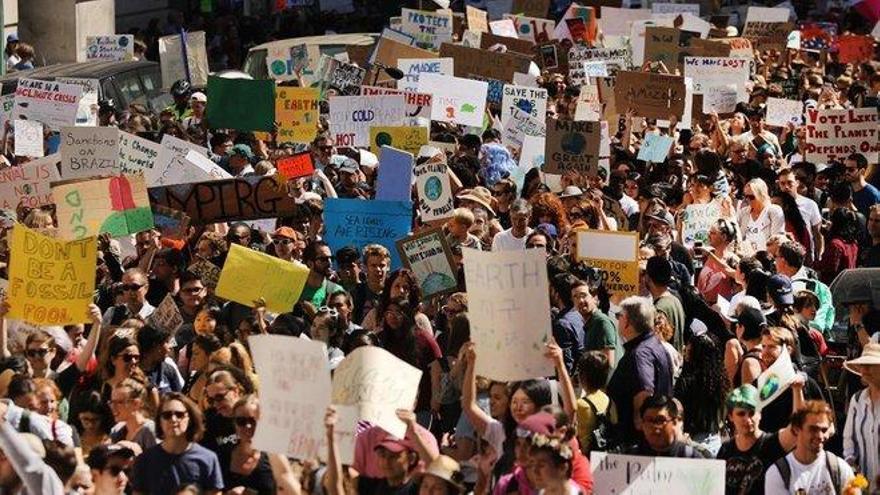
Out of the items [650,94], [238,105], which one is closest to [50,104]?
[238,105]

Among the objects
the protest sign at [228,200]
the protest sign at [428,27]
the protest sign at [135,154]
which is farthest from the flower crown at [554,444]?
the protest sign at [428,27]

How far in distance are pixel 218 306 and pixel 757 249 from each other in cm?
400

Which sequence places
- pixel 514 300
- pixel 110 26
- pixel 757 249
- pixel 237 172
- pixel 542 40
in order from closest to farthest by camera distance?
pixel 514 300 → pixel 757 249 → pixel 237 172 → pixel 542 40 → pixel 110 26

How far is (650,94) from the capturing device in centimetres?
2064

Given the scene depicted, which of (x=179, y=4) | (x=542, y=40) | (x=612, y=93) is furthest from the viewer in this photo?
(x=179, y=4)

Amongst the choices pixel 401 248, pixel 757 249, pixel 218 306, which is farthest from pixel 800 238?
pixel 218 306

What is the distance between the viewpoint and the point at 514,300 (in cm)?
1029

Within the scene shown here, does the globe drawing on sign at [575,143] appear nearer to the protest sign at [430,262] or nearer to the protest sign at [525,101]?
the protest sign at [525,101]

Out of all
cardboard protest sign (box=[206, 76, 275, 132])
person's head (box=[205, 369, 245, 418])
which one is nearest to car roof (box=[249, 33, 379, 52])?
cardboard protest sign (box=[206, 76, 275, 132])

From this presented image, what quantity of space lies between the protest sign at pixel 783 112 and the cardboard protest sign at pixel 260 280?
9532 mm

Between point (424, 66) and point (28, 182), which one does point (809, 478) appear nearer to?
point (28, 182)

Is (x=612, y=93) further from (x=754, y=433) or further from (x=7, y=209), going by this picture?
(x=754, y=433)

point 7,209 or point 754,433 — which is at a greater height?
point 754,433

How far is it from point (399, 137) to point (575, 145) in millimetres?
1365
